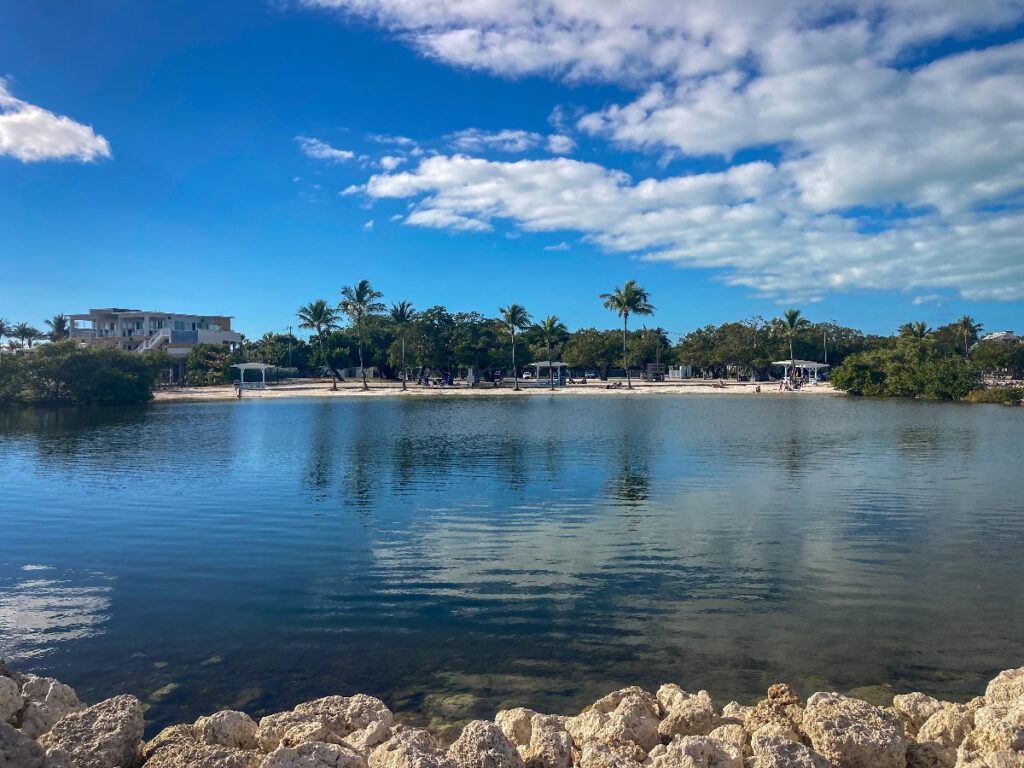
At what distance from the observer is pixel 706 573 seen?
11797 millimetres

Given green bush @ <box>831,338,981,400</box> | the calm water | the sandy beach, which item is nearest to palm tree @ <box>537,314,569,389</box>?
the sandy beach

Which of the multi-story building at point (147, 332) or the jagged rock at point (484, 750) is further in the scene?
the multi-story building at point (147, 332)

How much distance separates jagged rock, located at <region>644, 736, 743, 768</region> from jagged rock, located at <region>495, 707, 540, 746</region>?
1.21 meters

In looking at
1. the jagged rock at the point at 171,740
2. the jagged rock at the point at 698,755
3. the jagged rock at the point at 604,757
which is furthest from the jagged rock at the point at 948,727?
the jagged rock at the point at 171,740

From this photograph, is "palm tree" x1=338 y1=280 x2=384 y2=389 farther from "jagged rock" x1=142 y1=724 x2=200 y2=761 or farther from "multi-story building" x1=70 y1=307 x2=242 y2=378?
"jagged rock" x1=142 y1=724 x2=200 y2=761

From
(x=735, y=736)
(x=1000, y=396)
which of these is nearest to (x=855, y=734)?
(x=735, y=736)

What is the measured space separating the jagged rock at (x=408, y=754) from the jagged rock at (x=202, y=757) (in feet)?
2.92

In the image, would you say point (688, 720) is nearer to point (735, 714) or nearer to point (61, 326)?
point (735, 714)

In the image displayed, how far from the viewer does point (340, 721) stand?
19.9ft

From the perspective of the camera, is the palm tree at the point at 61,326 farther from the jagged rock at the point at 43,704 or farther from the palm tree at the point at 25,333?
the jagged rock at the point at 43,704

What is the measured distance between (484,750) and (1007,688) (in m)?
5.06

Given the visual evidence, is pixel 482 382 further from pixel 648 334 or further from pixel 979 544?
pixel 979 544

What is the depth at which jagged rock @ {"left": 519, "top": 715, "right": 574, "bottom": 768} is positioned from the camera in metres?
5.35

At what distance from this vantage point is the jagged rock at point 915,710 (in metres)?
6.20
